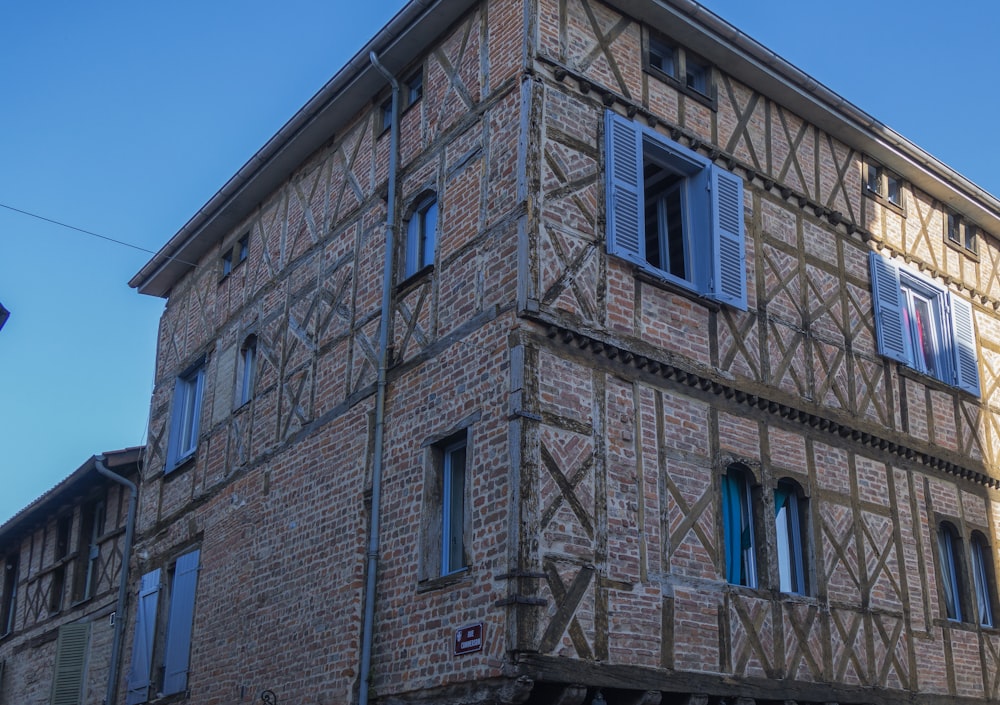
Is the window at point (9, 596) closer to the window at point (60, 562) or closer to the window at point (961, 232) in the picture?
the window at point (60, 562)

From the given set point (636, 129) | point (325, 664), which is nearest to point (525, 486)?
point (325, 664)

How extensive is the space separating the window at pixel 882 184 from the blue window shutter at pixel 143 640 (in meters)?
10.1

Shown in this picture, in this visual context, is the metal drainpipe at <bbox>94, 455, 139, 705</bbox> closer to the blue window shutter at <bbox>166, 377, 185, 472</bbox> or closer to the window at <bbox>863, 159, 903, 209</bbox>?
the blue window shutter at <bbox>166, 377, 185, 472</bbox>

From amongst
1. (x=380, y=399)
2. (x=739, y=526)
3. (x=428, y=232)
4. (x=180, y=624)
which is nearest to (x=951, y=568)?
(x=739, y=526)

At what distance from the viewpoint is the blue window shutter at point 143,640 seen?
13.9 m

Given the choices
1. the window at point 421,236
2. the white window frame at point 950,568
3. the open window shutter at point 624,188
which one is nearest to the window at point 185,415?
the window at point 421,236

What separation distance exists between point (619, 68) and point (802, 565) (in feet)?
16.7

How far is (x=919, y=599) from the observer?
11.6m

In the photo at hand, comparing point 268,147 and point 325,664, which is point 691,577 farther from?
point 268,147

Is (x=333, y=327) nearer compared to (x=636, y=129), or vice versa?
(x=636, y=129)

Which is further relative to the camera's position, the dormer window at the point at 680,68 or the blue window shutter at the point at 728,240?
the dormer window at the point at 680,68

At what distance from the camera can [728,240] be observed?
1094 centimetres

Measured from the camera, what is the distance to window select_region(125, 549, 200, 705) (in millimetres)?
13373

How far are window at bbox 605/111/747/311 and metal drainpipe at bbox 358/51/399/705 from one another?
2.46 meters
